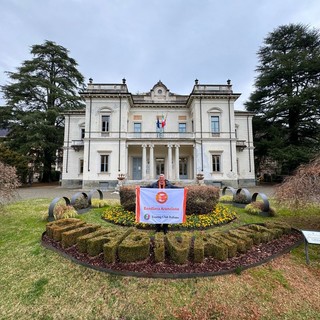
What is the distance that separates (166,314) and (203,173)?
18657 millimetres

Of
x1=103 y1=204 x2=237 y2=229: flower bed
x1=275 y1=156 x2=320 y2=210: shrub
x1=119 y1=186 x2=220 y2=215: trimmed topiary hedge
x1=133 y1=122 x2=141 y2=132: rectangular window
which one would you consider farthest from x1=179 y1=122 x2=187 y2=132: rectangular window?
x1=275 y1=156 x2=320 y2=210: shrub

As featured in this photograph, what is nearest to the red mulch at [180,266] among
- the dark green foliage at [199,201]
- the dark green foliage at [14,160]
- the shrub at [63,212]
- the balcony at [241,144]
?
the shrub at [63,212]

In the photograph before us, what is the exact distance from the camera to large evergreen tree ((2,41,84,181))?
24.8 metres

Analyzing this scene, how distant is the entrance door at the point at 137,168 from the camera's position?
2270 centimetres

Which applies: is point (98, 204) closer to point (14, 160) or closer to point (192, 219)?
point (192, 219)

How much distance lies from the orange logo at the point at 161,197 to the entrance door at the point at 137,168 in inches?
689

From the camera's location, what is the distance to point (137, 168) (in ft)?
75.1

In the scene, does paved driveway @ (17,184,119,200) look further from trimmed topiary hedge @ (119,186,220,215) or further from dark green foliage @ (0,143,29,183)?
trimmed topiary hedge @ (119,186,220,215)

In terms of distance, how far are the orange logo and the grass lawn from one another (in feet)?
6.84

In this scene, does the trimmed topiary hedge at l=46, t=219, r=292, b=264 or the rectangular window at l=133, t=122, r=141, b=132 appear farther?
the rectangular window at l=133, t=122, r=141, b=132

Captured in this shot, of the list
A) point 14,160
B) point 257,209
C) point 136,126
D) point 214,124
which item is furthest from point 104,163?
point 257,209

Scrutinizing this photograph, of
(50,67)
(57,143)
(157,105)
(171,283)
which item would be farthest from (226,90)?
(50,67)

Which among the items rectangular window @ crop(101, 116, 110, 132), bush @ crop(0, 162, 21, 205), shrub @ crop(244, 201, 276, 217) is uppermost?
rectangular window @ crop(101, 116, 110, 132)

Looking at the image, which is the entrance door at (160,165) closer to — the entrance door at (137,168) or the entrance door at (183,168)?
the entrance door at (137,168)
